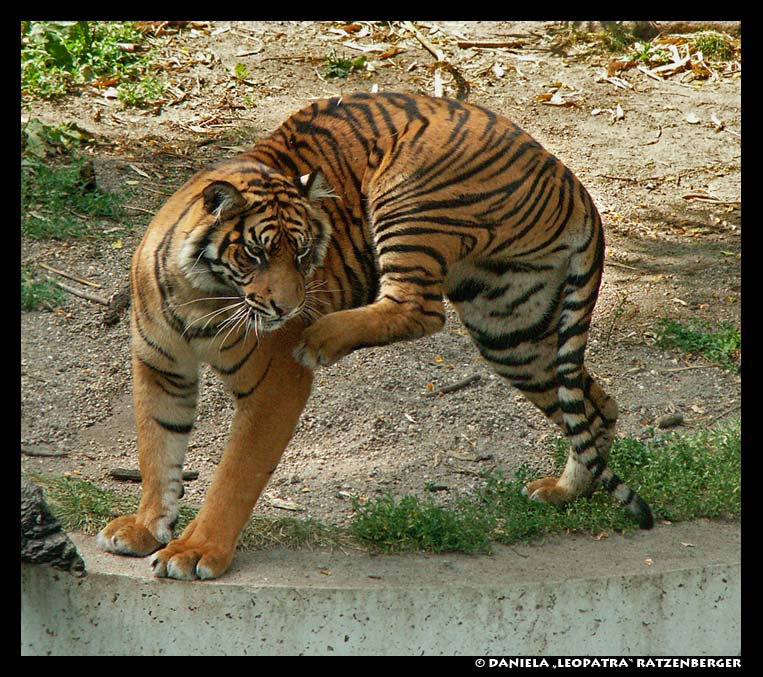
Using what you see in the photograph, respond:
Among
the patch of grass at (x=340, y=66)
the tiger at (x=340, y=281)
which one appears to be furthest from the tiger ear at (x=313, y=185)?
the patch of grass at (x=340, y=66)

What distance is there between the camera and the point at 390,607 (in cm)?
369

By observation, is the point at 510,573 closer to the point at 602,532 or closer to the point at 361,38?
the point at 602,532

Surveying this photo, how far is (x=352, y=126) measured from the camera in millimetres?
4277

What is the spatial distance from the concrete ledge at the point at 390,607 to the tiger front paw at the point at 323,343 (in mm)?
747

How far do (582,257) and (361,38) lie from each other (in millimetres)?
4972

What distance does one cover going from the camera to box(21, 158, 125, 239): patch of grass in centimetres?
632

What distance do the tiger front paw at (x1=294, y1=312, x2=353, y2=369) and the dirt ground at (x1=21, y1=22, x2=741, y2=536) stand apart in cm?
90

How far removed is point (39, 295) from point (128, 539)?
2435 mm

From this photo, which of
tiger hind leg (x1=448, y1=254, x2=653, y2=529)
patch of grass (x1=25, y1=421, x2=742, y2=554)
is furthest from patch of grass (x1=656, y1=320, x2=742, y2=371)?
tiger hind leg (x1=448, y1=254, x2=653, y2=529)

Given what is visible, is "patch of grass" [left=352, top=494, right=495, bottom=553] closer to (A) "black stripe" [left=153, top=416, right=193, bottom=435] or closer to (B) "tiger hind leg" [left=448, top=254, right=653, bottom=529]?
(B) "tiger hind leg" [left=448, top=254, right=653, bottom=529]

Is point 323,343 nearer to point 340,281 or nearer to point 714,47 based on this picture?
point 340,281

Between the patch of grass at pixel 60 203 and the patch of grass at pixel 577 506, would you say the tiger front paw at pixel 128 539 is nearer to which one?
the patch of grass at pixel 577 506

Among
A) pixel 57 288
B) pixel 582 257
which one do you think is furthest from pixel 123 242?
pixel 582 257
